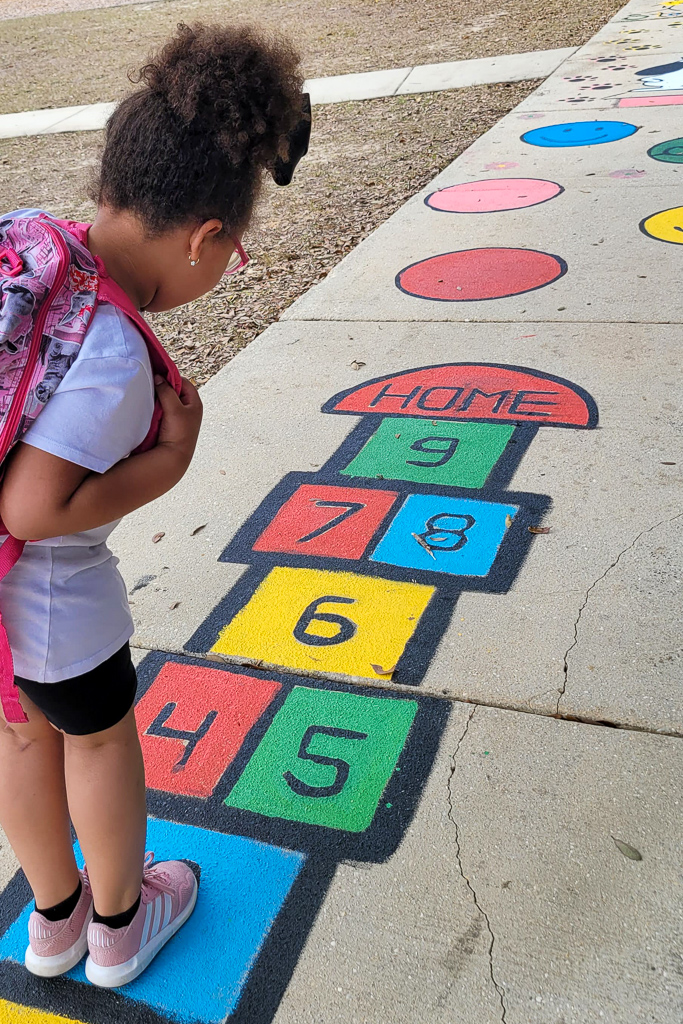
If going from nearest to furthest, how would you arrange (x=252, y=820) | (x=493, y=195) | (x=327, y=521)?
(x=252, y=820) → (x=327, y=521) → (x=493, y=195)

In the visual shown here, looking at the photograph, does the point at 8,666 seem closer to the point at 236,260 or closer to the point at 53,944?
the point at 53,944

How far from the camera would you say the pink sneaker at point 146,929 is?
5.36 feet

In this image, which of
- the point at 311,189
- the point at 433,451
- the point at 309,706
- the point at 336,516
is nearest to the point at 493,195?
the point at 311,189

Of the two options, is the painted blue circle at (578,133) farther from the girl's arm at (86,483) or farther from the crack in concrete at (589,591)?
the girl's arm at (86,483)

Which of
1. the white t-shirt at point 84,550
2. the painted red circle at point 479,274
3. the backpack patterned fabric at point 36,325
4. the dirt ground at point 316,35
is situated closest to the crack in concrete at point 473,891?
the white t-shirt at point 84,550

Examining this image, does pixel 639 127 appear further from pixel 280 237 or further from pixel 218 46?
pixel 218 46

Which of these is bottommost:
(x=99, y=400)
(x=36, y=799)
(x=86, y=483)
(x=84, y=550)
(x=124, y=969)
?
(x=124, y=969)

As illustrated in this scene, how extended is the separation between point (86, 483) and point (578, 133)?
6.63 meters

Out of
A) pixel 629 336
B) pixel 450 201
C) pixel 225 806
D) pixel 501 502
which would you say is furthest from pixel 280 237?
pixel 225 806

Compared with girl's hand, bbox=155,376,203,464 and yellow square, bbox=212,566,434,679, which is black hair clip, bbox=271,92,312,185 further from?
yellow square, bbox=212,566,434,679

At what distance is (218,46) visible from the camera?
1398 millimetres

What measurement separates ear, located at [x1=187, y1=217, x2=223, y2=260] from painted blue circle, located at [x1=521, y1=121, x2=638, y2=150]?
232 inches

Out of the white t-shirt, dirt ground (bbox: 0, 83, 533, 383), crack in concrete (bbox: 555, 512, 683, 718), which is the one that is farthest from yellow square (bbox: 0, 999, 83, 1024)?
dirt ground (bbox: 0, 83, 533, 383)

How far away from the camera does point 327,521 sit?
2.96m
